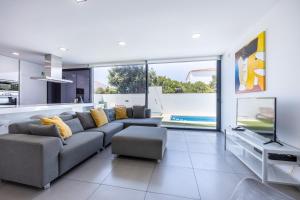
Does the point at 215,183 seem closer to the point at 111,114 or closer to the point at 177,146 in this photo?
the point at 177,146

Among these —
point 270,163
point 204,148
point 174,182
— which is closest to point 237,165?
point 270,163

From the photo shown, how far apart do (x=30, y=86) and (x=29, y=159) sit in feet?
15.8

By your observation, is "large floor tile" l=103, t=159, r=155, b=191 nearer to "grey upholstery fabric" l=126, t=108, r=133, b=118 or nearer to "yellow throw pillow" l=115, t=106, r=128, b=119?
"yellow throw pillow" l=115, t=106, r=128, b=119

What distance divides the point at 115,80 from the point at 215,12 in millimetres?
4356

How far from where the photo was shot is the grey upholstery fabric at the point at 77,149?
1987 mm

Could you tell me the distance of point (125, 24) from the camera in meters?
2.68

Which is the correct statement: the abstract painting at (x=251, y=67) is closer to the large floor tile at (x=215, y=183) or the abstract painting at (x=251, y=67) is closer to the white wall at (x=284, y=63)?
the white wall at (x=284, y=63)

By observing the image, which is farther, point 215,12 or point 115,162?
point 115,162

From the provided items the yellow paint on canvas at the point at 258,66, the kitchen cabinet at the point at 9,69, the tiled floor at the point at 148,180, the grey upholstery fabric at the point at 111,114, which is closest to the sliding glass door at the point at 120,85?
the grey upholstery fabric at the point at 111,114

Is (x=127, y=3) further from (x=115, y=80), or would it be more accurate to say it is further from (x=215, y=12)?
(x=115, y=80)

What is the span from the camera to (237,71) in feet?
11.1

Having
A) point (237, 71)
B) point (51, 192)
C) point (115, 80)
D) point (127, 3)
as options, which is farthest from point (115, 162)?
point (115, 80)

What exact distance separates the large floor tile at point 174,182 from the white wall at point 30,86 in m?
5.45

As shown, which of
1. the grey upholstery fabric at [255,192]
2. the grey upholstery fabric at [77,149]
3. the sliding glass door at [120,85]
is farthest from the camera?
the sliding glass door at [120,85]
